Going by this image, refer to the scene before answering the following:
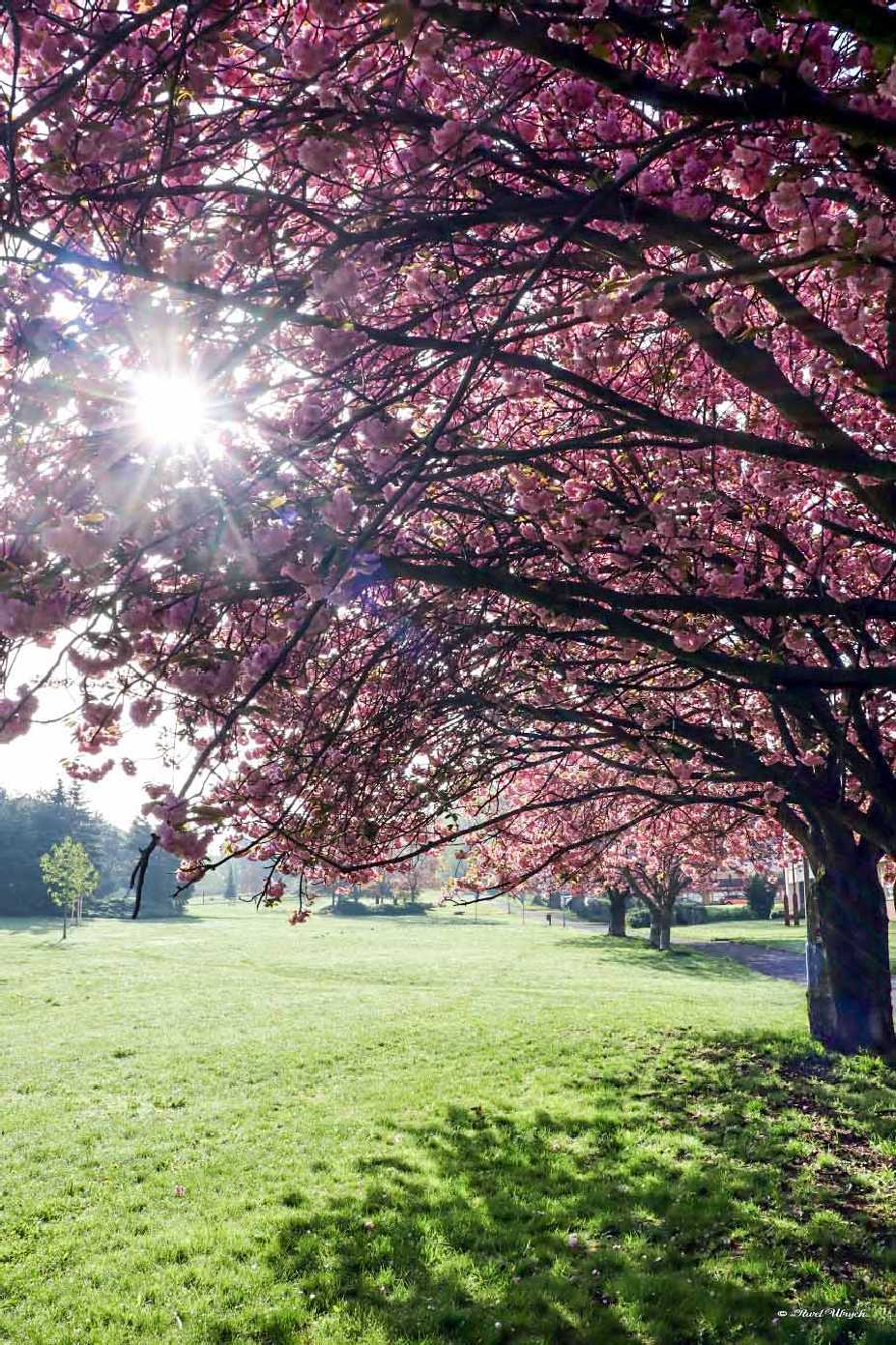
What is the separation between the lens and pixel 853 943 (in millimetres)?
10969

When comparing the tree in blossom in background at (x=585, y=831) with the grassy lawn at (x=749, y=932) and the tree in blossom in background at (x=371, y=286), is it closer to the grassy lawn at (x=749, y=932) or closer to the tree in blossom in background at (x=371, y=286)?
the tree in blossom in background at (x=371, y=286)

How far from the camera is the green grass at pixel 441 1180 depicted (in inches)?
195

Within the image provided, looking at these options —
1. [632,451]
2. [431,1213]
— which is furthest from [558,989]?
[632,451]

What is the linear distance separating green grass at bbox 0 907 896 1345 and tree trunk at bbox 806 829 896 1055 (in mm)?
701

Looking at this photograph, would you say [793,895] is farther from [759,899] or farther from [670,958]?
[670,958]

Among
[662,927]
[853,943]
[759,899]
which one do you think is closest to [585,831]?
[853,943]

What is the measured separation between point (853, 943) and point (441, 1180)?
6.58m

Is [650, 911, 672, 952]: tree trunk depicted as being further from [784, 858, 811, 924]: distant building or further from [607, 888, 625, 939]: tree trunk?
[784, 858, 811, 924]: distant building

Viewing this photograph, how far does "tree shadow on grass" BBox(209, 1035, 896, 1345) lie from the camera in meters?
4.78

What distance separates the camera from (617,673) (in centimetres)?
944

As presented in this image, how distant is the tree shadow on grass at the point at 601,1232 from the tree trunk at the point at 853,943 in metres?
2.11

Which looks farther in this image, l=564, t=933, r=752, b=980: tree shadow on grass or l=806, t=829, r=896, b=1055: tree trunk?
l=564, t=933, r=752, b=980: tree shadow on grass

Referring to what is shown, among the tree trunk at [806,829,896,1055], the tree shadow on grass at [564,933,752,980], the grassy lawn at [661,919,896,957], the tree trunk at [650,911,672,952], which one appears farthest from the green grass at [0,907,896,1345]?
the grassy lawn at [661,919,896,957]

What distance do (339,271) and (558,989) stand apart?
1913 cm
